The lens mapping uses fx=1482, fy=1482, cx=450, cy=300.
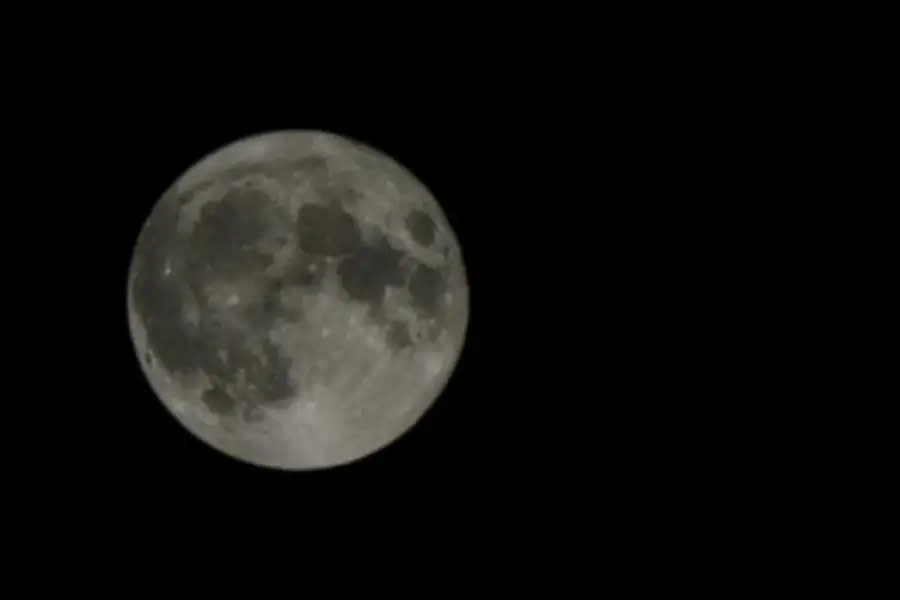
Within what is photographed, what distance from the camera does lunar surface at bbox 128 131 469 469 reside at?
4.97 metres

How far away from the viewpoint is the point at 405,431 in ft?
18.6

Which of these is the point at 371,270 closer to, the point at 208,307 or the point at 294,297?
the point at 294,297

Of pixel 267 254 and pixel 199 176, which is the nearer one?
pixel 267 254

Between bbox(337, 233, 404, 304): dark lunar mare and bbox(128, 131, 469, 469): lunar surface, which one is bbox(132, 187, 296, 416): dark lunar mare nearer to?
bbox(128, 131, 469, 469): lunar surface

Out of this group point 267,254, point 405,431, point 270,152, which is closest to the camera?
point 267,254

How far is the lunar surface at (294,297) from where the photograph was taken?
4.97 meters

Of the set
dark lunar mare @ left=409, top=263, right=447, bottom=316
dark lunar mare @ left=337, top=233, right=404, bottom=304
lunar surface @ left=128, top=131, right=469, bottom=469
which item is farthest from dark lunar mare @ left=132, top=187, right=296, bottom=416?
dark lunar mare @ left=409, top=263, right=447, bottom=316

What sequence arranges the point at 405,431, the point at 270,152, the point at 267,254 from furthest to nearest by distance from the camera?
the point at 405,431
the point at 270,152
the point at 267,254

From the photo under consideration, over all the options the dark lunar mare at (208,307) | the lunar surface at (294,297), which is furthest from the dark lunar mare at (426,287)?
the dark lunar mare at (208,307)

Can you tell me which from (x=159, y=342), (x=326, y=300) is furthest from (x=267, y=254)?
(x=159, y=342)

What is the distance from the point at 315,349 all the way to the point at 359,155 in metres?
0.79

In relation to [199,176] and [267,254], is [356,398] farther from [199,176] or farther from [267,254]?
[199,176]

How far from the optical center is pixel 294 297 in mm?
4949

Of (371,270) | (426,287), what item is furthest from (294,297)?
(426,287)
